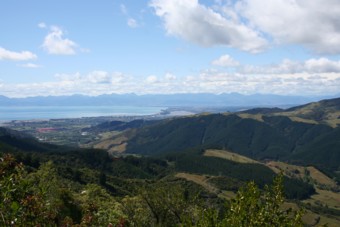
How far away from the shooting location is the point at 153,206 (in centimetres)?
5588

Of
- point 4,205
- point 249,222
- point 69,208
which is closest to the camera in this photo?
point 4,205

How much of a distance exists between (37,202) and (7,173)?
209cm

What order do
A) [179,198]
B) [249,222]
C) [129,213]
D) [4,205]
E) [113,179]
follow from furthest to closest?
[113,179], [129,213], [179,198], [249,222], [4,205]

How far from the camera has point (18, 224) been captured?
1440 cm

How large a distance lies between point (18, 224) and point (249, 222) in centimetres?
1043

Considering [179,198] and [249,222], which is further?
[179,198]

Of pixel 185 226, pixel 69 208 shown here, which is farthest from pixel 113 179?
pixel 185 226

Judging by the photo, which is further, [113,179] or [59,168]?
[113,179]

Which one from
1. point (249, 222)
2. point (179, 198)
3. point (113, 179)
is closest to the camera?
point (249, 222)

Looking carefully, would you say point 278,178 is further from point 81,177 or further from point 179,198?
point 81,177

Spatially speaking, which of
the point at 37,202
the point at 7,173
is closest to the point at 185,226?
the point at 37,202

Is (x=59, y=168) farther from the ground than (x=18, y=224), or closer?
closer

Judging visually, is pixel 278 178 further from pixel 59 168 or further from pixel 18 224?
pixel 59 168

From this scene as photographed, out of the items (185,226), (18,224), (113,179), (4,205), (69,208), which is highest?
(4,205)
